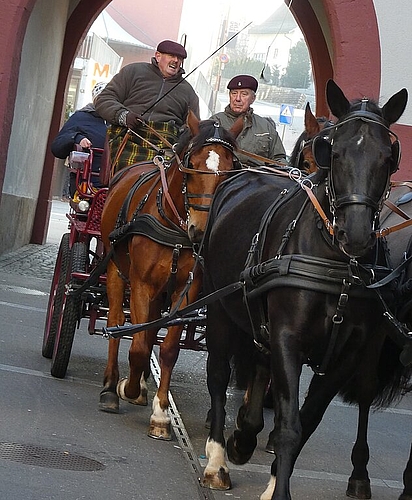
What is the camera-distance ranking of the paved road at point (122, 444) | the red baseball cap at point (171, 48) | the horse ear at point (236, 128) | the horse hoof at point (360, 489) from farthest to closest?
the red baseball cap at point (171, 48) < the horse ear at point (236, 128) < the horse hoof at point (360, 489) < the paved road at point (122, 444)

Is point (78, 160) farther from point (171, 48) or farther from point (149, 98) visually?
→ point (171, 48)

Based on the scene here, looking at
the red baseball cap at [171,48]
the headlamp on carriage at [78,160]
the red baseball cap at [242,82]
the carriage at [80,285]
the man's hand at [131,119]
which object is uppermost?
the red baseball cap at [171,48]

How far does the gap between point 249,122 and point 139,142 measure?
866 mm

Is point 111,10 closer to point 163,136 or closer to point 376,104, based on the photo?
point 163,136

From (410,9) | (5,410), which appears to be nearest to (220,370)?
(5,410)

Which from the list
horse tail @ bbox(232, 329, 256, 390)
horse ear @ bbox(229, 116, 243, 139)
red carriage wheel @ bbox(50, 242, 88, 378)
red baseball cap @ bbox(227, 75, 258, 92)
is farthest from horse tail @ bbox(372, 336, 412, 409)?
red baseball cap @ bbox(227, 75, 258, 92)

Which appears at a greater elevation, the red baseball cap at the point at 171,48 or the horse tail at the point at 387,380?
the red baseball cap at the point at 171,48

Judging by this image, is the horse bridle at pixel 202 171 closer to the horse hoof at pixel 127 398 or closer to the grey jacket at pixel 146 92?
the horse hoof at pixel 127 398

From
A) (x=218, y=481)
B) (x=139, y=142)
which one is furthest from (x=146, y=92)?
(x=218, y=481)

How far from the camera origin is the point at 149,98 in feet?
29.5

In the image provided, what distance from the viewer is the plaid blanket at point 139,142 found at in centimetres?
890

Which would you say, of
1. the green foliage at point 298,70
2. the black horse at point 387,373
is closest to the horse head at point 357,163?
the black horse at point 387,373

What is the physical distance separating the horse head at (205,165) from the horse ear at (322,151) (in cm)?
168

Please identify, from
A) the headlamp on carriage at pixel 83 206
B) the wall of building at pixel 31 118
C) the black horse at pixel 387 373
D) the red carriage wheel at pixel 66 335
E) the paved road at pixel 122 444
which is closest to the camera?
the paved road at pixel 122 444
